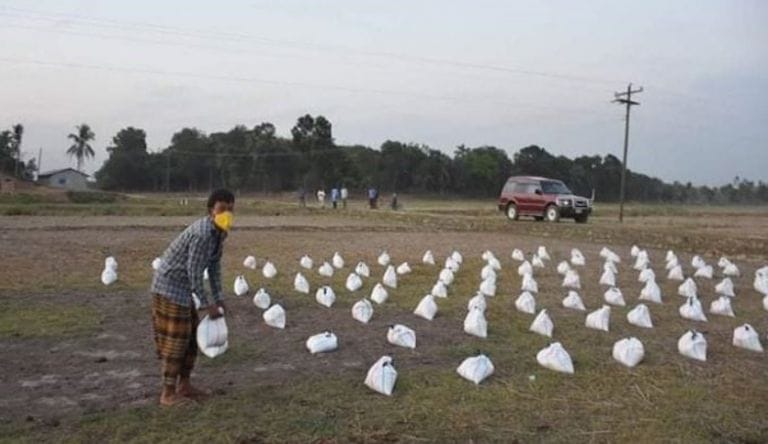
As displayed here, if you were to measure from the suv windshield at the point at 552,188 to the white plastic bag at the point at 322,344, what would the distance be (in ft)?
82.5

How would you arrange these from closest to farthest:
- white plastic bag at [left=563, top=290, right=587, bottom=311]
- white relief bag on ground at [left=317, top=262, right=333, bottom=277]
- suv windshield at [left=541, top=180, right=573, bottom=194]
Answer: white plastic bag at [left=563, top=290, right=587, bottom=311] < white relief bag on ground at [left=317, top=262, right=333, bottom=277] < suv windshield at [left=541, top=180, right=573, bottom=194]

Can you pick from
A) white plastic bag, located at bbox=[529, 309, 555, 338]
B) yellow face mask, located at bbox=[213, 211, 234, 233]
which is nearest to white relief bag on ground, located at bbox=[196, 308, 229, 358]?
yellow face mask, located at bbox=[213, 211, 234, 233]

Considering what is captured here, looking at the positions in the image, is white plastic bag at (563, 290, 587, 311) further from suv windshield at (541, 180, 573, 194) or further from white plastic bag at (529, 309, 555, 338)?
suv windshield at (541, 180, 573, 194)

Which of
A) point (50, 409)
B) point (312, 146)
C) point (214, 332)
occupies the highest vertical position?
point (312, 146)

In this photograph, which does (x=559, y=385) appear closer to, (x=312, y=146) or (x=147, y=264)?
(x=147, y=264)

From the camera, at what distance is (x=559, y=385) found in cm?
610

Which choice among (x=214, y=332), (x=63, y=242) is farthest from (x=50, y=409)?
(x=63, y=242)

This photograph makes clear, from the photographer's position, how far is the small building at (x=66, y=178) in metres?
88.6

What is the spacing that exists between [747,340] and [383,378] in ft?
13.9

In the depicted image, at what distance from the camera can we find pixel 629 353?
6789 millimetres

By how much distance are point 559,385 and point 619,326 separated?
2884mm

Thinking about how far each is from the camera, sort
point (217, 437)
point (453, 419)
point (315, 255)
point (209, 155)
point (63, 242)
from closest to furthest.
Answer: point (217, 437) < point (453, 419) < point (315, 255) < point (63, 242) < point (209, 155)

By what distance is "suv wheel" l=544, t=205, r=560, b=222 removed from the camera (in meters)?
30.1

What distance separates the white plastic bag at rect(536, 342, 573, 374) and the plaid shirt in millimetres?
2986
